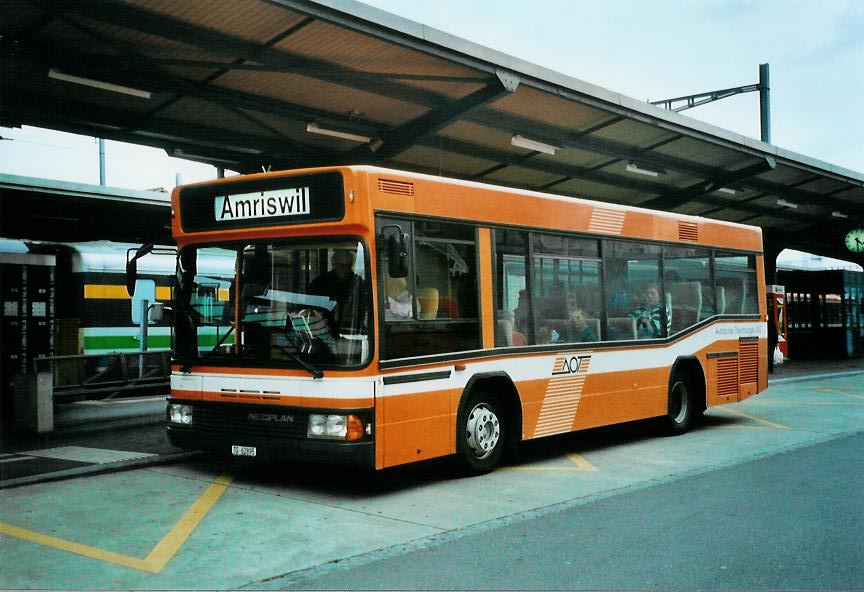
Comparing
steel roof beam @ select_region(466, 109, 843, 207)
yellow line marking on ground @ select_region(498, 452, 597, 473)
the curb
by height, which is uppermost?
steel roof beam @ select_region(466, 109, 843, 207)

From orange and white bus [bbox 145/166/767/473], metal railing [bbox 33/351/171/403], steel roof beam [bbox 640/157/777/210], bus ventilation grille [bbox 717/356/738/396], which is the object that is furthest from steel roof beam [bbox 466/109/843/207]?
metal railing [bbox 33/351/171/403]

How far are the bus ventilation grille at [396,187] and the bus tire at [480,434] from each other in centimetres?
212

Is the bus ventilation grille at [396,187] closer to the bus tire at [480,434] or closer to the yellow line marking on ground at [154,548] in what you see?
the bus tire at [480,434]

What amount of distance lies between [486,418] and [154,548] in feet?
12.4

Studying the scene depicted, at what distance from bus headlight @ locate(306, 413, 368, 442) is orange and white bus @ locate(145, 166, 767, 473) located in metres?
0.01

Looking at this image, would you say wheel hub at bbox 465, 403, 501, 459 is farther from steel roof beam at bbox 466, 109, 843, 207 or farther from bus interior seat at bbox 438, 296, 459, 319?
steel roof beam at bbox 466, 109, 843, 207

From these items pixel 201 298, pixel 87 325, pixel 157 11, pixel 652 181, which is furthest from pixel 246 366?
pixel 652 181

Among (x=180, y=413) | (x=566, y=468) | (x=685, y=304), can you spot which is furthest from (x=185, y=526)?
(x=685, y=304)

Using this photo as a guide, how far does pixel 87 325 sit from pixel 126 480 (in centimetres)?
1042

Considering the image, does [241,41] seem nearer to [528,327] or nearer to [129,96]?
[129,96]

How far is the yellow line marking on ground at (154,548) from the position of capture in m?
5.76

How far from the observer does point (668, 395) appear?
11773mm

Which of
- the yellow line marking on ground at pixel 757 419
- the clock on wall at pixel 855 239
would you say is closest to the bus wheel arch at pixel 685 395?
the yellow line marking on ground at pixel 757 419

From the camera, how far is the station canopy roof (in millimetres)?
9500
